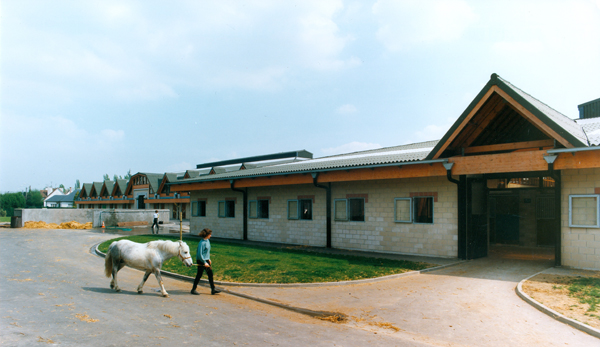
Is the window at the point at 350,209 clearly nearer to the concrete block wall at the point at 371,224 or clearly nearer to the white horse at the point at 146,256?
the concrete block wall at the point at 371,224

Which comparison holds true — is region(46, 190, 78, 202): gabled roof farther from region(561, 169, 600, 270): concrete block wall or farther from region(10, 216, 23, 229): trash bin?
region(561, 169, 600, 270): concrete block wall

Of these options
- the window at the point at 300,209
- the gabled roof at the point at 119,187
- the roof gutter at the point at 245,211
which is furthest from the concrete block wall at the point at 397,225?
the gabled roof at the point at 119,187

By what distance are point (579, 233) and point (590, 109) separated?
51.9 feet

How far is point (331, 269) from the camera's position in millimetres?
12133

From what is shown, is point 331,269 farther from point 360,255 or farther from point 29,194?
point 29,194

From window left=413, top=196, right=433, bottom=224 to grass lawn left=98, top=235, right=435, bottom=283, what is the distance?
2.38 metres

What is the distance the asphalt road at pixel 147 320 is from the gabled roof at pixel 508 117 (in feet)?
27.7

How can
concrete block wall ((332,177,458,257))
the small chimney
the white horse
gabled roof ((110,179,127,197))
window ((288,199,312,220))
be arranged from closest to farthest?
the white horse < concrete block wall ((332,177,458,257)) < window ((288,199,312,220)) < the small chimney < gabled roof ((110,179,127,197))

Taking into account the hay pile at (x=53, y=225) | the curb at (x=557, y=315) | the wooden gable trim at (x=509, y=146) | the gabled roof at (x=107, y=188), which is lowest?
the hay pile at (x=53, y=225)

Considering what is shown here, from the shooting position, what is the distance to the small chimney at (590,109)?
22445 millimetres

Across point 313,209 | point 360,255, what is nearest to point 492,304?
point 360,255

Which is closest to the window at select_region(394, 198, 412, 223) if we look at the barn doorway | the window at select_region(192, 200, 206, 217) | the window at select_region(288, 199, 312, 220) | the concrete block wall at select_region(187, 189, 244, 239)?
the barn doorway

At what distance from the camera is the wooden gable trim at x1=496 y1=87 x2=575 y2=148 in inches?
430

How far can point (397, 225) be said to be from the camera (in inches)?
619
